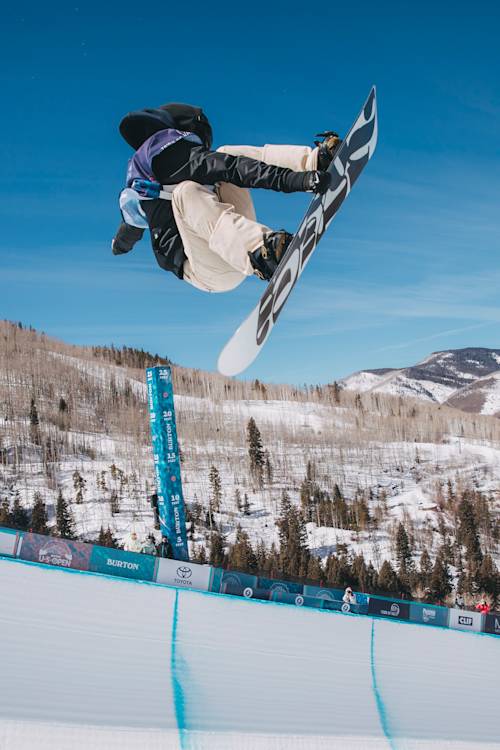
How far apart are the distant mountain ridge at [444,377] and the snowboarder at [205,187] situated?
13864 centimetres

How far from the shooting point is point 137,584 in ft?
23.3

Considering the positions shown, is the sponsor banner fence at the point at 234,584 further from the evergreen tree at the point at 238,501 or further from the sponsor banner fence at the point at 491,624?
the evergreen tree at the point at 238,501

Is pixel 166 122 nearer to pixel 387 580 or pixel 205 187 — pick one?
pixel 205 187

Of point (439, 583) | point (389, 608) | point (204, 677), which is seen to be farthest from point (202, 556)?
point (204, 677)

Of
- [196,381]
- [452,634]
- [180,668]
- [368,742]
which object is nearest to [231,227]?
[180,668]

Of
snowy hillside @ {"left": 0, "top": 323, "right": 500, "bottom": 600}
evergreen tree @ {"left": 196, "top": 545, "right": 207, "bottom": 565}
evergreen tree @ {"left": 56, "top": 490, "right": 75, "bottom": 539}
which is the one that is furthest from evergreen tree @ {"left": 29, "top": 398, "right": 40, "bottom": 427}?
evergreen tree @ {"left": 196, "top": 545, "right": 207, "bottom": 565}

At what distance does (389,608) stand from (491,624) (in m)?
2.24

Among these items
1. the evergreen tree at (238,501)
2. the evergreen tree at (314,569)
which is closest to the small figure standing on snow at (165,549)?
the evergreen tree at (314,569)

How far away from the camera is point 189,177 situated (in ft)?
11.6

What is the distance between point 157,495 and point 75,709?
8640 mm

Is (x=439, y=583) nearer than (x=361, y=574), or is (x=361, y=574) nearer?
(x=439, y=583)

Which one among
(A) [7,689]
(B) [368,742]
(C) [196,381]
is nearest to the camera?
(A) [7,689]

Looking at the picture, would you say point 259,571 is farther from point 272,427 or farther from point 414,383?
point 414,383

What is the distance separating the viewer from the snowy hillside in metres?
32.6
